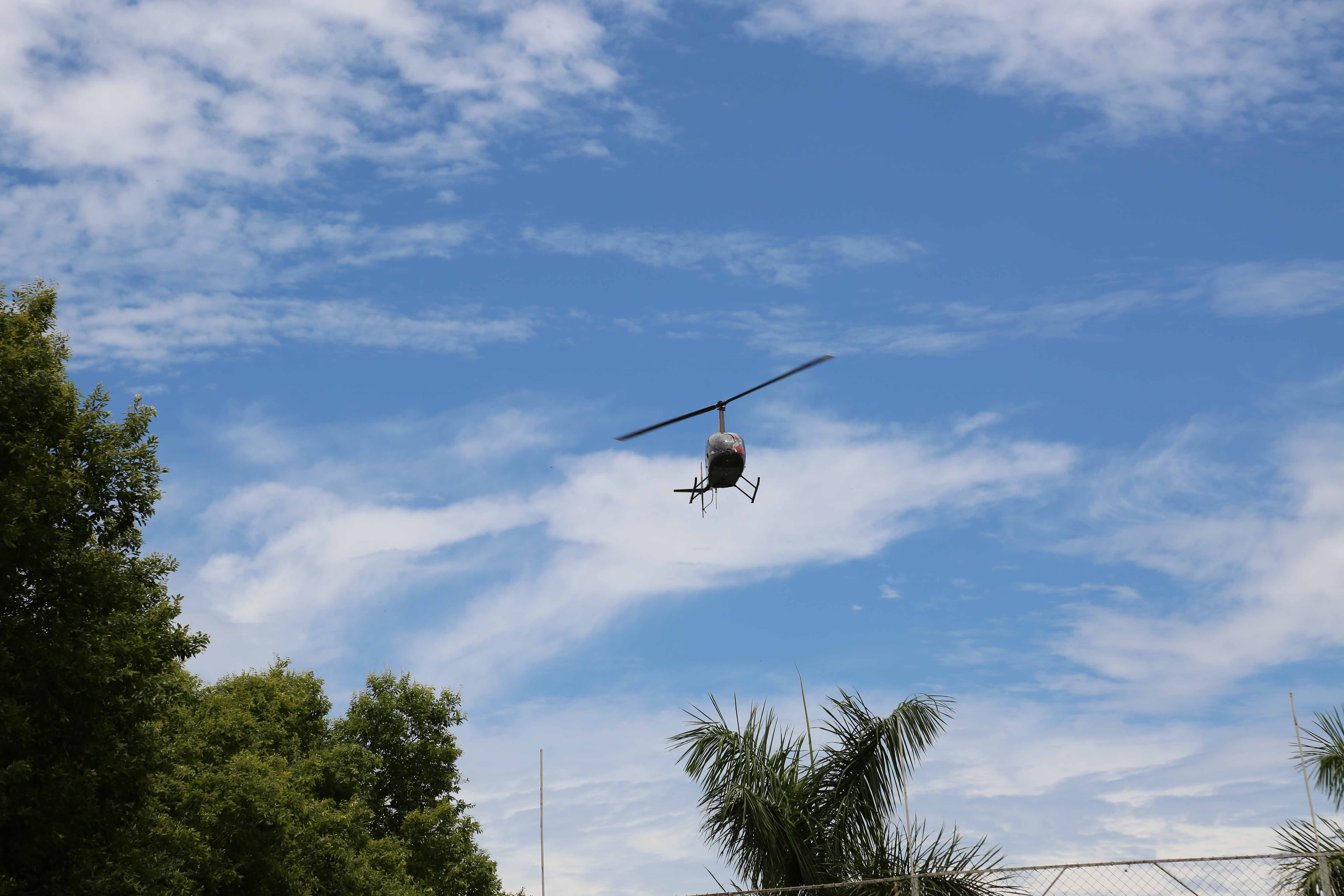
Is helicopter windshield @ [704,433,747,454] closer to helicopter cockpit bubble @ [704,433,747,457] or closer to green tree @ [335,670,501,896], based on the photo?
helicopter cockpit bubble @ [704,433,747,457]

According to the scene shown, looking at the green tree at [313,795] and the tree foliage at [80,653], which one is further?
the green tree at [313,795]

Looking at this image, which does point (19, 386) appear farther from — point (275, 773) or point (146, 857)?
point (275, 773)

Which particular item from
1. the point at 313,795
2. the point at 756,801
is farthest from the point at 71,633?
the point at 313,795

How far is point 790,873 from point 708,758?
1.90m

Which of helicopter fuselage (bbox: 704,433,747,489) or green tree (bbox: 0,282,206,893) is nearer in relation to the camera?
green tree (bbox: 0,282,206,893)

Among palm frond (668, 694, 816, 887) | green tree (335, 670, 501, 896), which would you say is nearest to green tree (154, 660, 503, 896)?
green tree (335, 670, 501, 896)

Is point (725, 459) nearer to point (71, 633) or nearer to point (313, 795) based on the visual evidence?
point (71, 633)

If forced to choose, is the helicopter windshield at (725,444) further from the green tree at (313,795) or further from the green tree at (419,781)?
the green tree at (419,781)

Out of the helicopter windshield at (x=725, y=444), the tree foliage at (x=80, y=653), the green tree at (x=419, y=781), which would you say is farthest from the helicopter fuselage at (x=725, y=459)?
the green tree at (x=419, y=781)

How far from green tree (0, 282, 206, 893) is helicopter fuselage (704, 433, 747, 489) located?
353 inches

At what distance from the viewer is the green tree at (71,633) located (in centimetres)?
1441

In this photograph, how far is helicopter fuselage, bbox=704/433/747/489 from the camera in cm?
1978

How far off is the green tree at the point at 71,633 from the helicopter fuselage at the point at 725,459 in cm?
896

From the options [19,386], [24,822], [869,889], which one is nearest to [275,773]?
[24,822]
